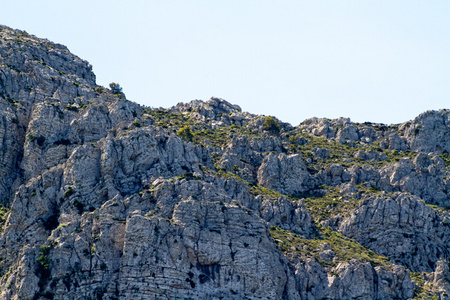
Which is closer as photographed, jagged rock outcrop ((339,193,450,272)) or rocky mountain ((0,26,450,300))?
rocky mountain ((0,26,450,300))

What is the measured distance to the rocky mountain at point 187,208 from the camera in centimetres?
10831

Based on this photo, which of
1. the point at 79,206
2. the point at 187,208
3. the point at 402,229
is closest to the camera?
the point at 187,208

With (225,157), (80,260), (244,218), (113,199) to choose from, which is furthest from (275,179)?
(80,260)

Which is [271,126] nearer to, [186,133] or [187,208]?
[186,133]

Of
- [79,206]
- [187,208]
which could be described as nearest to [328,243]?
[187,208]

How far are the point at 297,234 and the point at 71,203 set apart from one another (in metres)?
38.7

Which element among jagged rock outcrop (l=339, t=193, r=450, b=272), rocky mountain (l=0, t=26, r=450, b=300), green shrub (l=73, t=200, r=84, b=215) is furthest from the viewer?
jagged rock outcrop (l=339, t=193, r=450, b=272)

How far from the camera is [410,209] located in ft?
444

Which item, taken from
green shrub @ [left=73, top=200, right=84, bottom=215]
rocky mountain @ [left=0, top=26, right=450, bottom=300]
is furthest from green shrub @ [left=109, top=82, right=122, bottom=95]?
green shrub @ [left=73, top=200, right=84, bottom=215]

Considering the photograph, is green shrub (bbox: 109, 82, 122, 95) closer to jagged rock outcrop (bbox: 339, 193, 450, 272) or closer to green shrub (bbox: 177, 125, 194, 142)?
green shrub (bbox: 177, 125, 194, 142)

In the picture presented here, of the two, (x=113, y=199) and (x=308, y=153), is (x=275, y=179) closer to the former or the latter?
(x=308, y=153)

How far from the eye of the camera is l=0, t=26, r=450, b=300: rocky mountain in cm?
10831

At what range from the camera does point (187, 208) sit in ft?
376

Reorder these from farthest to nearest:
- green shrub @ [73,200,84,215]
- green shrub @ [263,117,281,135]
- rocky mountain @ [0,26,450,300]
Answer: green shrub @ [263,117,281,135] → green shrub @ [73,200,84,215] → rocky mountain @ [0,26,450,300]
